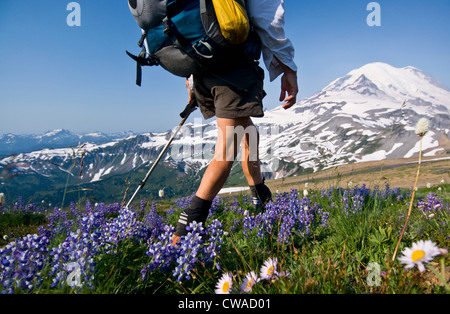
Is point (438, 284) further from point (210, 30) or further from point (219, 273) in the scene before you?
point (210, 30)

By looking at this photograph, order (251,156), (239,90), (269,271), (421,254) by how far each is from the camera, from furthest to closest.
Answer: (251,156), (239,90), (269,271), (421,254)

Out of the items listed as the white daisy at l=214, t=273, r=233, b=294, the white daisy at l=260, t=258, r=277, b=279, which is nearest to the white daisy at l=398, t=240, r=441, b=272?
the white daisy at l=260, t=258, r=277, b=279

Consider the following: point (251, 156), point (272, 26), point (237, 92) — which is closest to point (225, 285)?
point (237, 92)

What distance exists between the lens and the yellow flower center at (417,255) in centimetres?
174

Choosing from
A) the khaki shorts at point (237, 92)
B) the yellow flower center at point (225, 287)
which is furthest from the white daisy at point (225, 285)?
the khaki shorts at point (237, 92)

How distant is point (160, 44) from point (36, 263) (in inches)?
116

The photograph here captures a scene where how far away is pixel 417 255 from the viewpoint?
1762 mm

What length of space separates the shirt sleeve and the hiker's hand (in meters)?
0.20

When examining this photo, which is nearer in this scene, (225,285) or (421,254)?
(421,254)

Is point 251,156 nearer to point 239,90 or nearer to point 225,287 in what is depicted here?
point 239,90

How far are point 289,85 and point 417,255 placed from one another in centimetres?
306

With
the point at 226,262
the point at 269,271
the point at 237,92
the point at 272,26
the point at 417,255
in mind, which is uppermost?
the point at 272,26

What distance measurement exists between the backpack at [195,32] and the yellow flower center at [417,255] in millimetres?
2919
